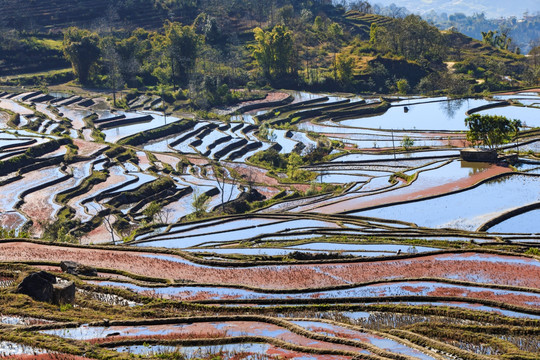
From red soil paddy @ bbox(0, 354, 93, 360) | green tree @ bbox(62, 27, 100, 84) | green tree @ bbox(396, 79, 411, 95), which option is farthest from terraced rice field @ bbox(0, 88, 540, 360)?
green tree @ bbox(396, 79, 411, 95)

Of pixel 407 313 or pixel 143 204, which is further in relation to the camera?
pixel 143 204

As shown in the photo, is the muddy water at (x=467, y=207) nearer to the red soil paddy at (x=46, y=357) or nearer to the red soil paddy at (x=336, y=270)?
the red soil paddy at (x=336, y=270)

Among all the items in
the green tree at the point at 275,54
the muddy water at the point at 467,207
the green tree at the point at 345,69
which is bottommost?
the muddy water at the point at 467,207

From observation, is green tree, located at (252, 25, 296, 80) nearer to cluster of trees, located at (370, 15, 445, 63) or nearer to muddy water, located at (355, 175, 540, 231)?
cluster of trees, located at (370, 15, 445, 63)

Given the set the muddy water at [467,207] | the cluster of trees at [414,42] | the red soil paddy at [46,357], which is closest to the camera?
the red soil paddy at [46,357]

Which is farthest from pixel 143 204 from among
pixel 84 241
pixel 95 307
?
pixel 95 307

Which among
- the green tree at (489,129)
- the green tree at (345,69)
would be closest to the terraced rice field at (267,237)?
the green tree at (489,129)

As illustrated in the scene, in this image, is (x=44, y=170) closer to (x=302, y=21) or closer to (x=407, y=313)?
(x=407, y=313)
